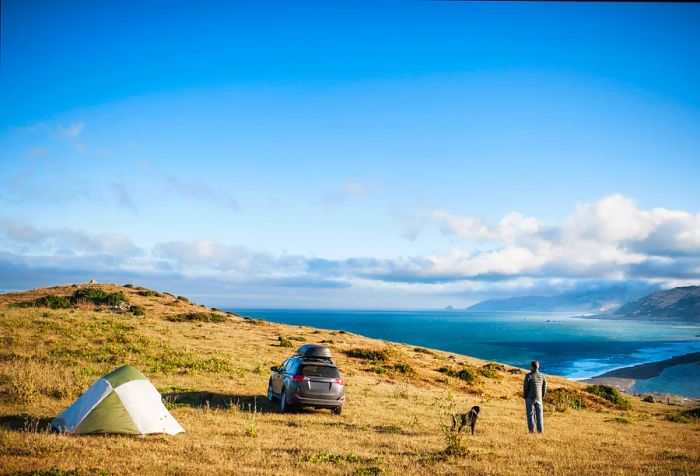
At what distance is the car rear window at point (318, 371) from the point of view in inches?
679

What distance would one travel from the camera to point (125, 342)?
29750mm

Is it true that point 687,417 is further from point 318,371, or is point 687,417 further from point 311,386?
point 311,386

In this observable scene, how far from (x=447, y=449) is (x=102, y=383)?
9559mm

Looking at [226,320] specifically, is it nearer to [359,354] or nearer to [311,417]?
[359,354]

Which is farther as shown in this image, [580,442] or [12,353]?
[12,353]

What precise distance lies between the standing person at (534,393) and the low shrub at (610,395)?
20.9 meters

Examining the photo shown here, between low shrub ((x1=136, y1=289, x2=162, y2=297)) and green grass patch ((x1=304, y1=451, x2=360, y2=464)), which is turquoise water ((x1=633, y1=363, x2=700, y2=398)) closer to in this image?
green grass patch ((x1=304, y1=451, x2=360, y2=464))

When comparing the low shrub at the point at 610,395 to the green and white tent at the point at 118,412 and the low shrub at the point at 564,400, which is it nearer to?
the low shrub at the point at 564,400

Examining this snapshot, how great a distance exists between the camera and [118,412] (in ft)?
42.1

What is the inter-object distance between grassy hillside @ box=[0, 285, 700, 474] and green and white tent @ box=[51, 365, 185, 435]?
15.6 inches

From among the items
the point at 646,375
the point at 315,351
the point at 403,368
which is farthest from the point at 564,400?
the point at 646,375

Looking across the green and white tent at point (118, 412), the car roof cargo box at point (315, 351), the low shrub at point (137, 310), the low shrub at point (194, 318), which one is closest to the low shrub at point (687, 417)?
the car roof cargo box at point (315, 351)

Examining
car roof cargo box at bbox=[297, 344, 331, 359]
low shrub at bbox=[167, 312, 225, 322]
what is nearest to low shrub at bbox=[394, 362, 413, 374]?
car roof cargo box at bbox=[297, 344, 331, 359]

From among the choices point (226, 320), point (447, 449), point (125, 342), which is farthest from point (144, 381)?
point (226, 320)
